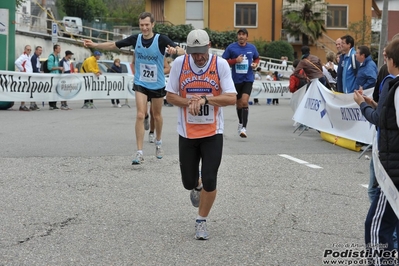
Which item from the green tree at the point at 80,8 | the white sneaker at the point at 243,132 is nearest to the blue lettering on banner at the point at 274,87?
the white sneaker at the point at 243,132

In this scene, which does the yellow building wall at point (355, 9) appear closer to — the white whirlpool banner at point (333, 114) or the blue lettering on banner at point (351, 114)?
the white whirlpool banner at point (333, 114)

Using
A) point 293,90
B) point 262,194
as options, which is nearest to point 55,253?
point 262,194

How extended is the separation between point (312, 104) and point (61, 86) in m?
10.2

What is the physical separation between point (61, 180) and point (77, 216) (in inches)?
82.5

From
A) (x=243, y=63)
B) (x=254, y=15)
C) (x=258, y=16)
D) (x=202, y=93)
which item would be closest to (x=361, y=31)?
(x=258, y=16)

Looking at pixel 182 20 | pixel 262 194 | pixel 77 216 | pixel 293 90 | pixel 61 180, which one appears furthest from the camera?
pixel 182 20

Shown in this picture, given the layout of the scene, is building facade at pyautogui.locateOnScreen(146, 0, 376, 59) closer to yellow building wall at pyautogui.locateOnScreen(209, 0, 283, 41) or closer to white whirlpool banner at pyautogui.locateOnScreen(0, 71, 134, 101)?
yellow building wall at pyautogui.locateOnScreen(209, 0, 283, 41)

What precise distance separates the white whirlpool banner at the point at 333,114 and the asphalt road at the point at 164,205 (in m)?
0.46

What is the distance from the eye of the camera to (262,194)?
28.6 ft

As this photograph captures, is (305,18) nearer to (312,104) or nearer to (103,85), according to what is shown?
(103,85)

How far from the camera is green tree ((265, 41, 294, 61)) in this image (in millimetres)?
58562

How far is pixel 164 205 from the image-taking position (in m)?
7.99

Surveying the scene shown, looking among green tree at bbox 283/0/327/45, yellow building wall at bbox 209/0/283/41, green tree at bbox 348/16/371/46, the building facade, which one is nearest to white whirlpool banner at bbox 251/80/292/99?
green tree at bbox 348/16/371/46

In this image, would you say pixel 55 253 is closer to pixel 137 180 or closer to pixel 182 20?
→ pixel 137 180
